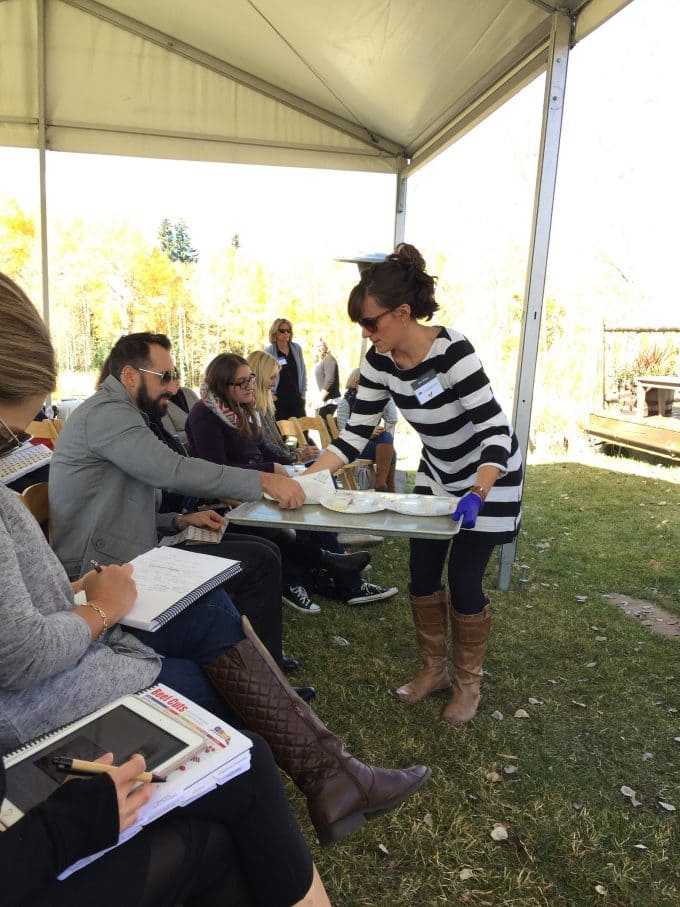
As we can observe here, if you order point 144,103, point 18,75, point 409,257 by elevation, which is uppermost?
point 18,75

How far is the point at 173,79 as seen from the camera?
18.2 ft

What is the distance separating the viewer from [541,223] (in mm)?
3559

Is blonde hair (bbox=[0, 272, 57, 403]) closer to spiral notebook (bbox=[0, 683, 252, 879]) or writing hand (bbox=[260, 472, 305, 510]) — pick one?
spiral notebook (bbox=[0, 683, 252, 879])

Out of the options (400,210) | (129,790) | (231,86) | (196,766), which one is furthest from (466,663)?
(231,86)

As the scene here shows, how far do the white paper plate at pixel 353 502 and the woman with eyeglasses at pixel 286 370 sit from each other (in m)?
3.74

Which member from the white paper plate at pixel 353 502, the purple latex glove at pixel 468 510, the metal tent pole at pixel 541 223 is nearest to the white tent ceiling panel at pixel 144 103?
the metal tent pole at pixel 541 223

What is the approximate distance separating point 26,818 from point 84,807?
77 millimetres

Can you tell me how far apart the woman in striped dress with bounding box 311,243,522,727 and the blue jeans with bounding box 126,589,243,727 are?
2.68 ft

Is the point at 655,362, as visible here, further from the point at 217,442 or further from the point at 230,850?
the point at 230,850

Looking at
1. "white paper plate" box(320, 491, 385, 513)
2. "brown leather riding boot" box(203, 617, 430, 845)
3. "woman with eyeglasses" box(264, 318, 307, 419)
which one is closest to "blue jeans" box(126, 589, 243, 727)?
"brown leather riding boot" box(203, 617, 430, 845)

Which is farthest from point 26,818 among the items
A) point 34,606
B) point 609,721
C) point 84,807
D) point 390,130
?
point 390,130

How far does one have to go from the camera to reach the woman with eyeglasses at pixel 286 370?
615cm

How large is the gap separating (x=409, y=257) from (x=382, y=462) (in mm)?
2998

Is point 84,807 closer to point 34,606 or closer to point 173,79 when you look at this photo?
point 34,606
